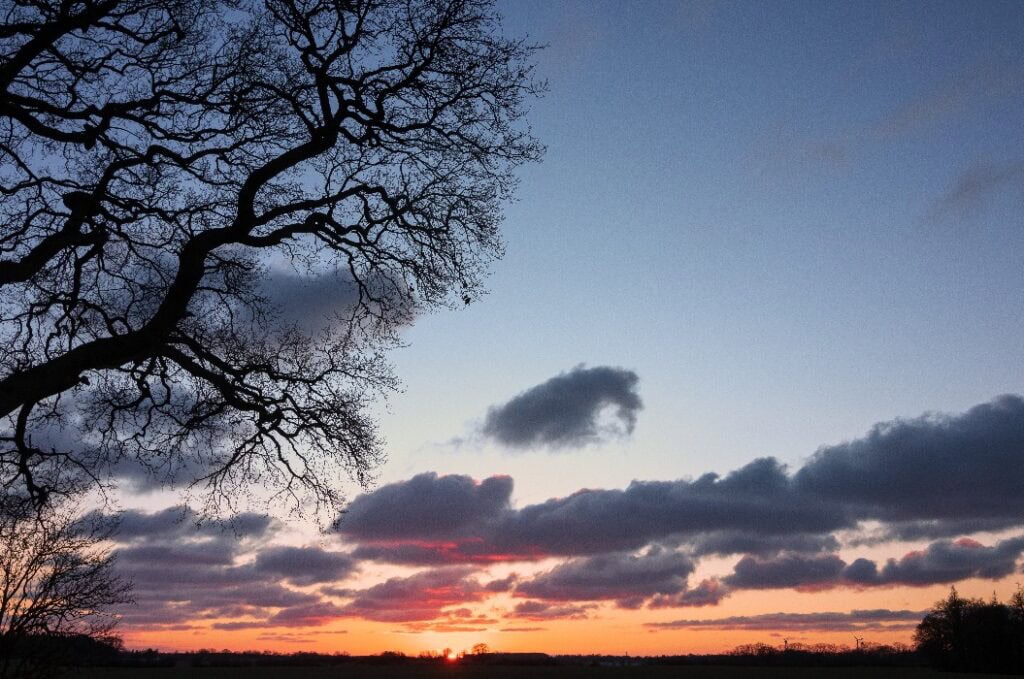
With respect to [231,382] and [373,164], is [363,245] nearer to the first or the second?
[373,164]

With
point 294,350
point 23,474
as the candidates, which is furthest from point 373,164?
point 23,474

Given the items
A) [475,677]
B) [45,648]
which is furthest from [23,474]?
[475,677]

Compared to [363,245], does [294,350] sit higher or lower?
lower

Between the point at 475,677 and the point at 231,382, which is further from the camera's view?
the point at 475,677

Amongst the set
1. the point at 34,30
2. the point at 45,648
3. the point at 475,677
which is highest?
the point at 34,30

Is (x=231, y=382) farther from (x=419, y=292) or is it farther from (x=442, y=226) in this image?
(x=442, y=226)

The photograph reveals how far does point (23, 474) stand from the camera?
557 inches

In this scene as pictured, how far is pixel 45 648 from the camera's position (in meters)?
12.3

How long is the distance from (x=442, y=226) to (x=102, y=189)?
5.22 m

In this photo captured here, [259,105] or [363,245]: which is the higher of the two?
[259,105]

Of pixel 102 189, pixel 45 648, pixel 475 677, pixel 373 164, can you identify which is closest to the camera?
pixel 45 648

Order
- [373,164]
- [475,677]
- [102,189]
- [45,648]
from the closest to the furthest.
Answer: [45,648]
[102,189]
[373,164]
[475,677]

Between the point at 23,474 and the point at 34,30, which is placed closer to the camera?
the point at 34,30

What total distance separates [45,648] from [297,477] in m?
4.33
